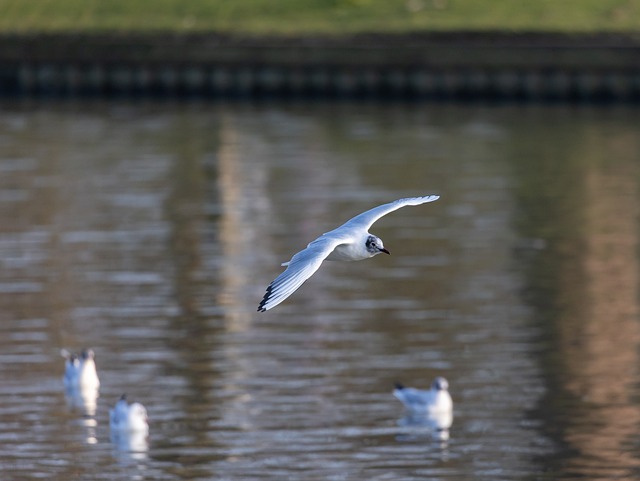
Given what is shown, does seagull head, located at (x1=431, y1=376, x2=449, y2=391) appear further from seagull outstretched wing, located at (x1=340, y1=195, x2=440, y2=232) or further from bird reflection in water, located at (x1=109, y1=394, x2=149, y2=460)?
seagull outstretched wing, located at (x1=340, y1=195, x2=440, y2=232)

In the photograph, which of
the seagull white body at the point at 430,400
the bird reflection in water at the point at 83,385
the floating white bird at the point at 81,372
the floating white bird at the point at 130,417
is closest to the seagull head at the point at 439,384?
the seagull white body at the point at 430,400

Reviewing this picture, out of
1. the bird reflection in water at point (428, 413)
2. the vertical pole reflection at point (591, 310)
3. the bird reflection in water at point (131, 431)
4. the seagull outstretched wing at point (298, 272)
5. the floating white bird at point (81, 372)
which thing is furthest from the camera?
the floating white bird at point (81, 372)

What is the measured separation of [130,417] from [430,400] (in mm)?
3433

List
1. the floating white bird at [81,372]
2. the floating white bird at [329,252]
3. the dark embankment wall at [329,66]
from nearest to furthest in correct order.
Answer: the floating white bird at [329,252] → the floating white bird at [81,372] → the dark embankment wall at [329,66]

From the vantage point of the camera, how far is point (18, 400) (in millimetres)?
20031

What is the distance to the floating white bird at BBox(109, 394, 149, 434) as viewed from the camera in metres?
18.2

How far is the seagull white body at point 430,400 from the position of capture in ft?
62.0

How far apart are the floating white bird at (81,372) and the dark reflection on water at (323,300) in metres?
0.27

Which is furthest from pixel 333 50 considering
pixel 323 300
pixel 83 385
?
pixel 83 385

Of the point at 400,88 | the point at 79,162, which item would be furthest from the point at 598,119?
the point at 79,162

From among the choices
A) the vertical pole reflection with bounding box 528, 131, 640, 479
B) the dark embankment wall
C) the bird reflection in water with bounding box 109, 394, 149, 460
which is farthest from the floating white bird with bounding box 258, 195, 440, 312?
the dark embankment wall

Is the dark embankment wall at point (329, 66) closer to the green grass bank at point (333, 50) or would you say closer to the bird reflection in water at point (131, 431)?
the green grass bank at point (333, 50)

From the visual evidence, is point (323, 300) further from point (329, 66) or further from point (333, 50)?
point (329, 66)

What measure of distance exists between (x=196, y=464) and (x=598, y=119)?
3115cm
